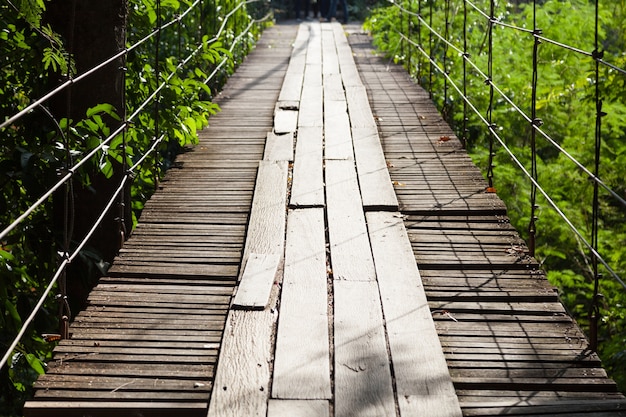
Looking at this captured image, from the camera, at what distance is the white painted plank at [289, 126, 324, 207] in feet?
13.3

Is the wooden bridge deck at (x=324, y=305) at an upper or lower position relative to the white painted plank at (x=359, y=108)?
lower

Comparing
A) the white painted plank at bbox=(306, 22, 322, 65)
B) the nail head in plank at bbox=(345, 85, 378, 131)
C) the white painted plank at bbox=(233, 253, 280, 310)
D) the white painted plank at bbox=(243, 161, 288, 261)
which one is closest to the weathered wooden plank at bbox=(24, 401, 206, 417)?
the white painted plank at bbox=(233, 253, 280, 310)

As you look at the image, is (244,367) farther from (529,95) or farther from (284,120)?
(529,95)

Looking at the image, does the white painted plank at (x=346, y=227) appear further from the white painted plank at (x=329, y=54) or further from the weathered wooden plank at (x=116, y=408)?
the white painted plank at (x=329, y=54)

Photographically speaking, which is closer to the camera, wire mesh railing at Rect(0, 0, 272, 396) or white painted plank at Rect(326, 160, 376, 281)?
wire mesh railing at Rect(0, 0, 272, 396)

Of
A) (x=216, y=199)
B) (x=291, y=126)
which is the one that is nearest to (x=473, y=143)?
(x=291, y=126)

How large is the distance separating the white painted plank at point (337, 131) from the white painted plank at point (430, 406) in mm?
2598

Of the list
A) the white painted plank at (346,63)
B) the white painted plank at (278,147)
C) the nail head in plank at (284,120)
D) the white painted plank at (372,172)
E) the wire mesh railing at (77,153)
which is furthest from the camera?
the white painted plank at (346,63)

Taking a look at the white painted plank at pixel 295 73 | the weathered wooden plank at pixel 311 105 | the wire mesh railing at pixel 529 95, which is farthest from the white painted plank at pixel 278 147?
the wire mesh railing at pixel 529 95

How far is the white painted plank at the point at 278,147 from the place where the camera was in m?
4.80

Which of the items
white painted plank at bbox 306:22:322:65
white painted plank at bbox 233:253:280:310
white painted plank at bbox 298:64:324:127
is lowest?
white painted plank at bbox 306:22:322:65

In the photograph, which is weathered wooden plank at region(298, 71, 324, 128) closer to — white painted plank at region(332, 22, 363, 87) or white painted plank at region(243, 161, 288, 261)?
white painted plank at region(332, 22, 363, 87)

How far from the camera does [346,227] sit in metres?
3.68

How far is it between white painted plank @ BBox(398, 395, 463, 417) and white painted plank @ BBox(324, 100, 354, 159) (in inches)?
102
